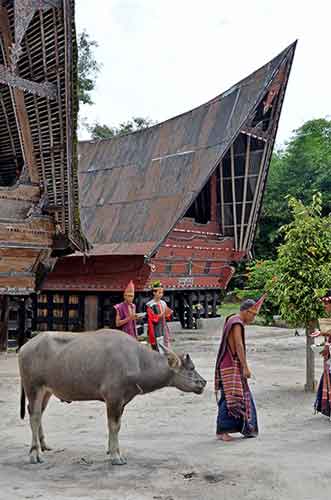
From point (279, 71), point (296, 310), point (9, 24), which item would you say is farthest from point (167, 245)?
point (296, 310)

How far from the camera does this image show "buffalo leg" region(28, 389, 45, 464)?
577cm

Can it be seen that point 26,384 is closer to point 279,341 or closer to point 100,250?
point 100,250

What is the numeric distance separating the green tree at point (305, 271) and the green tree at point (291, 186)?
21.5 meters

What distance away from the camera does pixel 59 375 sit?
5.94 metres

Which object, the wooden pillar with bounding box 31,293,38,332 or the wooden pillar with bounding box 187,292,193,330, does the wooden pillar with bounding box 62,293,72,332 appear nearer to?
the wooden pillar with bounding box 31,293,38,332

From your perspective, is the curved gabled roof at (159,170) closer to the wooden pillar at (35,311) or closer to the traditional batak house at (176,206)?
the traditional batak house at (176,206)

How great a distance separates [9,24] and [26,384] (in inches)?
366

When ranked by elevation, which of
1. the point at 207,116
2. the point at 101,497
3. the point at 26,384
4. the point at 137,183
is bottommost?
the point at 101,497

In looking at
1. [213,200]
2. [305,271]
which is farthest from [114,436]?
[213,200]

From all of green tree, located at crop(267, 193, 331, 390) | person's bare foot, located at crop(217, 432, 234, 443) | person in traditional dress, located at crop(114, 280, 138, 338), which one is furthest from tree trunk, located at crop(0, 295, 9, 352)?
person's bare foot, located at crop(217, 432, 234, 443)

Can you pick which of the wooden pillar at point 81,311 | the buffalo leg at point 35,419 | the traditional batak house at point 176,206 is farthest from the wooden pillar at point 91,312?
the buffalo leg at point 35,419

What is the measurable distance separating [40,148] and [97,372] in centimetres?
826

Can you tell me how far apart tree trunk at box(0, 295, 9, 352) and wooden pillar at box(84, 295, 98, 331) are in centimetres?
413

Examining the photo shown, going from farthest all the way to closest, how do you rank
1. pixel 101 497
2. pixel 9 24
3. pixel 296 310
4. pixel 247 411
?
pixel 9 24, pixel 296 310, pixel 247 411, pixel 101 497
